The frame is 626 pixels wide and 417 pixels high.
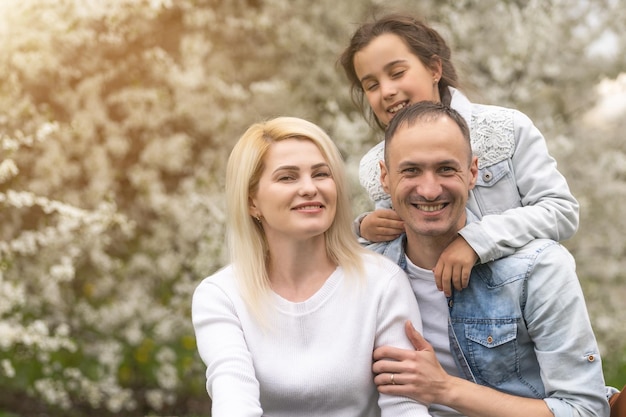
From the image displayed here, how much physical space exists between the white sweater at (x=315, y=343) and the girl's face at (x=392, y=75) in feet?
1.94

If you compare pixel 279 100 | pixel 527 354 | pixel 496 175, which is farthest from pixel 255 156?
pixel 279 100

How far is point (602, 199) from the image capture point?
5277 millimetres

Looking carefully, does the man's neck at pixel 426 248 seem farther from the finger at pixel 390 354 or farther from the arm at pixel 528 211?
the finger at pixel 390 354

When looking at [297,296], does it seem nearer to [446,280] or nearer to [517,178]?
[446,280]

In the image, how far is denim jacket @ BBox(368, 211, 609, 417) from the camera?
79.0 inches

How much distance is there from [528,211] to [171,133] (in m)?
3.84

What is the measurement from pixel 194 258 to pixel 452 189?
3.61 metres

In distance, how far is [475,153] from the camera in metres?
2.36

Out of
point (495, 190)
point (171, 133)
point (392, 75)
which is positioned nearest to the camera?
point (495, 190)

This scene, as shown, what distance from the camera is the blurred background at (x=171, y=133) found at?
521 centimetres

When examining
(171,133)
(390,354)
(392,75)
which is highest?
(171,133)

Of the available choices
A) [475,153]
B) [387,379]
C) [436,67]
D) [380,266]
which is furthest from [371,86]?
[387,379]

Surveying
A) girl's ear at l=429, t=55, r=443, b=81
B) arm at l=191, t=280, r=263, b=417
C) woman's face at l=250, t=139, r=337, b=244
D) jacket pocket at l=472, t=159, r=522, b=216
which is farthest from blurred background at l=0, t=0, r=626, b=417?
arm at l=191, t=280, r=263, b=417

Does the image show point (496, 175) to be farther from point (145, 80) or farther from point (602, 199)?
point (145, 80)
